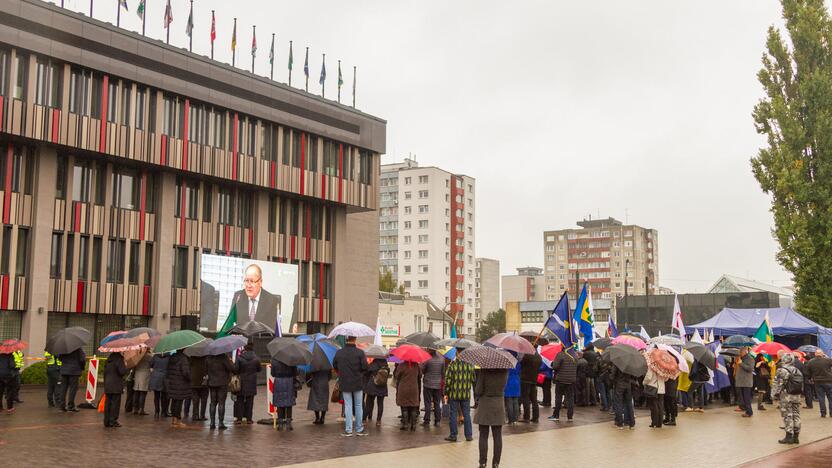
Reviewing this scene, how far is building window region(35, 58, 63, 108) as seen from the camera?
34875mm

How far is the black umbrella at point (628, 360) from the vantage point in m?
18.2

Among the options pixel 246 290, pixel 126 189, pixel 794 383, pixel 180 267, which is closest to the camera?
pixel 794 383

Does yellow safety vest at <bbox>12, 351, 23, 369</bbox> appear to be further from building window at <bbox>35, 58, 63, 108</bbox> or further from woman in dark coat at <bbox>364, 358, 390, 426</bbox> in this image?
building window at <bbox>35, 58, 63, 108</bbox>

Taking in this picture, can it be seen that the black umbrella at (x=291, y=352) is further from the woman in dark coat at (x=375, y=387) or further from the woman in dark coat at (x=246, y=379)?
the woman in dark coat at (x=375, y=387)

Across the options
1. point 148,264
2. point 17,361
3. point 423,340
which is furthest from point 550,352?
point 148,264

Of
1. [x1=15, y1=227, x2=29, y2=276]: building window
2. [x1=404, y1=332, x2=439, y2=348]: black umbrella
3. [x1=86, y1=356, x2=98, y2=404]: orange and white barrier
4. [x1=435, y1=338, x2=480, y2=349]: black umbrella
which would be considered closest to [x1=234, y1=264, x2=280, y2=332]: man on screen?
[x1=15, y1=227, x2=29, y2=276]: building window

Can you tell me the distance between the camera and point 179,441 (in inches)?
587

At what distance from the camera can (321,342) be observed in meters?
17.5

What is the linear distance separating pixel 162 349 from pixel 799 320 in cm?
2635

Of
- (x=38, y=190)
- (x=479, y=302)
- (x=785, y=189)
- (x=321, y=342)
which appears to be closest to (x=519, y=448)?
(x=321, y=342)

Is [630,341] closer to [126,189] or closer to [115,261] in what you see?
[115,261]

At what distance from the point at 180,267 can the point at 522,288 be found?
12121 cm

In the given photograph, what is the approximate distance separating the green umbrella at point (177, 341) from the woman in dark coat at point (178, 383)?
1.09 ft

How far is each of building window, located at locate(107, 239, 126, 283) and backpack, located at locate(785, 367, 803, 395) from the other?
3078cm
